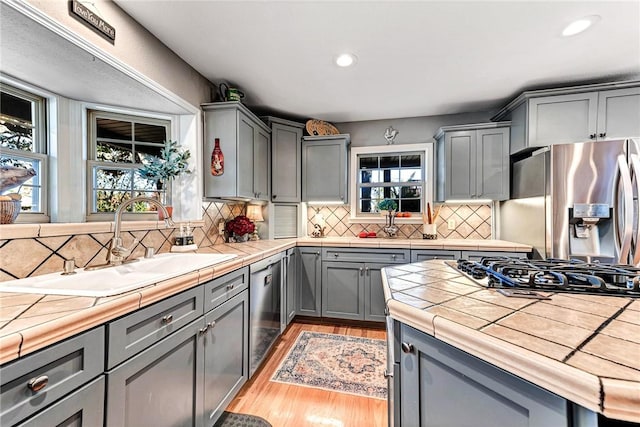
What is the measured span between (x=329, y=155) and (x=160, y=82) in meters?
1.81

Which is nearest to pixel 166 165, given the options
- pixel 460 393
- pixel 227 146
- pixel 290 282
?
pixel 227 146

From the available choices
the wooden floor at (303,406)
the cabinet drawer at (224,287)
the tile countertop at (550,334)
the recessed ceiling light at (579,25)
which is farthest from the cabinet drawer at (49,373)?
the recessed ceiling light at (579,25)

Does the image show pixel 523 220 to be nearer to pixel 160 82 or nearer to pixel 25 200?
pixel 160 82

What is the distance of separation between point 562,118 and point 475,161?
0.75 m

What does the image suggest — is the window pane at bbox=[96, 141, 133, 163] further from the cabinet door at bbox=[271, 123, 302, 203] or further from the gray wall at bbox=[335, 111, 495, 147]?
the gray wall at bbox=[335, 111, 495, 147]

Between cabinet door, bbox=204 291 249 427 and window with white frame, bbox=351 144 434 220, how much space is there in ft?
6.71

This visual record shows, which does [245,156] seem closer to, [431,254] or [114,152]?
[114,152]

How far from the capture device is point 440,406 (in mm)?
Result: 754

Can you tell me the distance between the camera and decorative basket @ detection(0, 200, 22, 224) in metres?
1.11

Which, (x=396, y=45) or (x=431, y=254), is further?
(x=431, y=254)

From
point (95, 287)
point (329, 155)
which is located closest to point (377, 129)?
point (329, 155)

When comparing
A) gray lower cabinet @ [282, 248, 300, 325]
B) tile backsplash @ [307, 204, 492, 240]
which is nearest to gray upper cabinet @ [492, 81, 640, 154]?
tile backsplash @ [307, 204, 492, 240]

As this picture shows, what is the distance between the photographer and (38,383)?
0.65 meters

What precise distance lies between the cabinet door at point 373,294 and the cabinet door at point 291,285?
75cm
